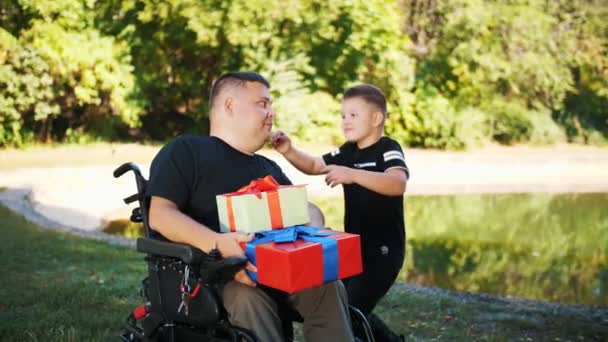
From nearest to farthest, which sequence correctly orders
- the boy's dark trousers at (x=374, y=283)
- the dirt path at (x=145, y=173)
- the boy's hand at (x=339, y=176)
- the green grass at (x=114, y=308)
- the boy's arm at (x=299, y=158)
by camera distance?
1. the boy's hand at (x=339, y=176)
2. the boy's arm at (x=299, y=158)
3. the boy's dark trousers at (x=374, y=283)
4. the green grass at (x=114, y=308)
5. the dirt path at (x=145, y=173)

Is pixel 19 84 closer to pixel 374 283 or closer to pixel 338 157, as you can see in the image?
pixel 338 157

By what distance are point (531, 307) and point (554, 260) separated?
329 centimetres

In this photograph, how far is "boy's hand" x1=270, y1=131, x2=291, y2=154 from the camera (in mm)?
2716

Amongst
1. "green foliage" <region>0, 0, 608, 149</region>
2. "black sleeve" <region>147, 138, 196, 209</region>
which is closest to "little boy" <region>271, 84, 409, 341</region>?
"black sleeve" <region>147, 138, 196, 209</region>

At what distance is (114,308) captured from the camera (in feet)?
13.2

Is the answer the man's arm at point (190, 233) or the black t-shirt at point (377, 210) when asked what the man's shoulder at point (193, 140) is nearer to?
the man's arm at point (190, 233)

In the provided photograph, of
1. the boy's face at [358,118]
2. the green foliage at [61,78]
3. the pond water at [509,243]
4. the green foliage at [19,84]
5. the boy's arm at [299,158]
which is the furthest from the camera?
the green foliage at [61,78]

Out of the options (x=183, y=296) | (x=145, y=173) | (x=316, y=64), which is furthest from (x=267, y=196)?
(x=316, y=64)

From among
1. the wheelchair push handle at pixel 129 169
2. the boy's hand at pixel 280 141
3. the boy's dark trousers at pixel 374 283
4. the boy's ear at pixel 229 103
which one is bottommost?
the boy's dark trousers at pixel 374 283

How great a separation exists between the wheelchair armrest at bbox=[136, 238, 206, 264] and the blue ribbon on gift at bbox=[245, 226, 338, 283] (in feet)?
0.53

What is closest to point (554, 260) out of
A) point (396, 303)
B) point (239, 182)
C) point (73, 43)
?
point (396, 303)

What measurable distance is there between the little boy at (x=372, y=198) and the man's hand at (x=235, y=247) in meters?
0.77

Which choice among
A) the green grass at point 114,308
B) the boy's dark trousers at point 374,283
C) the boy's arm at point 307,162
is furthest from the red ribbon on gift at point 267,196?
the green grass at point 114,308

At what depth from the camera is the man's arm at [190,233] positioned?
207 cm
